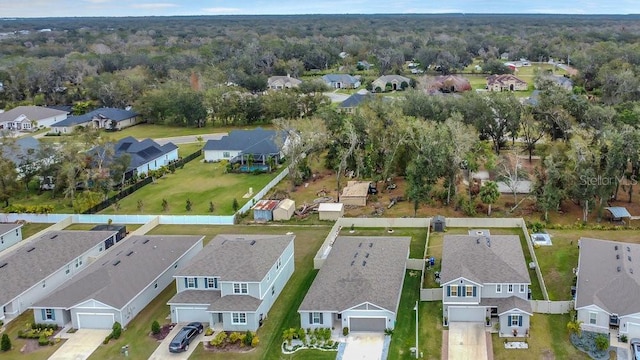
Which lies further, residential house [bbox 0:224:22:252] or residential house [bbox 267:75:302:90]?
residential house [bbox 267:75:302:90]

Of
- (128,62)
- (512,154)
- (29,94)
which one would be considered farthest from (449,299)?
(128,62)

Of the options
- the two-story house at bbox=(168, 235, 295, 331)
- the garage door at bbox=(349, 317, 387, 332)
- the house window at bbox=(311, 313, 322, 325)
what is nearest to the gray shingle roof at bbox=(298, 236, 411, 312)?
the house window at bbox=(311, 313, 322, 325)

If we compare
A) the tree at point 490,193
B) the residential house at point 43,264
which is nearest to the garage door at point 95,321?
the residential house at point 43,264

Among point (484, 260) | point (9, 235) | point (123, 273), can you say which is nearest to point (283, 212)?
point (123, 273)

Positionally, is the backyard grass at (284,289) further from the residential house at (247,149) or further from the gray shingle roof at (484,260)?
the residential house at (247,149)

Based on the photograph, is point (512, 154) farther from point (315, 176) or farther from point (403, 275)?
point (403, 275)

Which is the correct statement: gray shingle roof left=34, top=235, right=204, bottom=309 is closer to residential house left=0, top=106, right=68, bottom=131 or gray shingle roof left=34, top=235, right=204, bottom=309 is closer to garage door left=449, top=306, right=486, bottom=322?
garage door left=449, top=306, right=486, bottom=322
